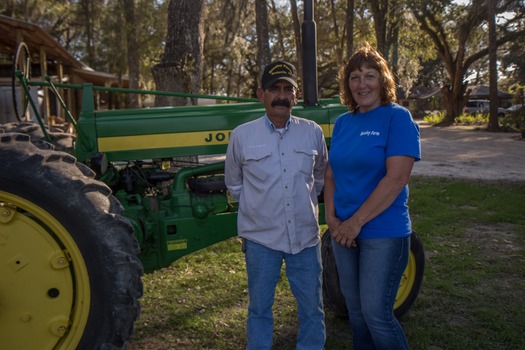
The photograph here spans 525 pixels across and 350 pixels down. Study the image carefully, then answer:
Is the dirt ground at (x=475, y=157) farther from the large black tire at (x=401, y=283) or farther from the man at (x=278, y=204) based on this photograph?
the man at (x=278, y=204)

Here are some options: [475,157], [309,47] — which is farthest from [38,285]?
[475,157]

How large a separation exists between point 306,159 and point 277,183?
0.69ft

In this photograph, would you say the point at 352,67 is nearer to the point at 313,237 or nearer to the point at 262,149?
the point at 262,149

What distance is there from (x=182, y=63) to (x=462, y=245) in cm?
410

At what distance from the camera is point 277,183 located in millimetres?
2740

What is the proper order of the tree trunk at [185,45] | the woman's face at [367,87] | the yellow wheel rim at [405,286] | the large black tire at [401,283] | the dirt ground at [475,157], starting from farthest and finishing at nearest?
the dirt ground at [475,157] < the tree trunk at [185,45] < the yellow wheel rim at [405,286] < the large black tire at [401,283] < the woman's face at [367,87]

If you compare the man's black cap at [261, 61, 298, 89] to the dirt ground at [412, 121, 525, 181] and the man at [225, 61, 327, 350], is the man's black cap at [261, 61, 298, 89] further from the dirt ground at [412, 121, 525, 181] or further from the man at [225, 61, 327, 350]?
the dirt ground at [412, 121, 525, 181]

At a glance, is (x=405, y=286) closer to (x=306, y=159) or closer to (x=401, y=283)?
(x=401, y=283)

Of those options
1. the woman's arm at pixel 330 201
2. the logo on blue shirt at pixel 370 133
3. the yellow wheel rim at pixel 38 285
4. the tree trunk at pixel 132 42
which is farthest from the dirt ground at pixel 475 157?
the tree trunk at pixel 132 42

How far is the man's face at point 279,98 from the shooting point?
9.09 ft

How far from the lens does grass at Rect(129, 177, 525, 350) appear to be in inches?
142

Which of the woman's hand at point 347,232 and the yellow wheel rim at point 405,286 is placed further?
the yellow wheel rim at point 405,286

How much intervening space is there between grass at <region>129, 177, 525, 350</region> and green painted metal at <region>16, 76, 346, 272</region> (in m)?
0.64

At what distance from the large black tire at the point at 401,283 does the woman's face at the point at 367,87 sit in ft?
4.42
